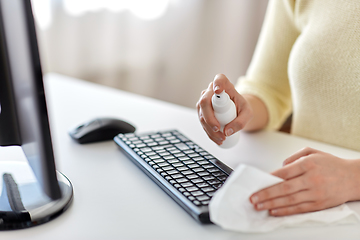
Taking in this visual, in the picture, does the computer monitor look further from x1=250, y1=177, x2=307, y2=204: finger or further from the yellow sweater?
the yellow sweater

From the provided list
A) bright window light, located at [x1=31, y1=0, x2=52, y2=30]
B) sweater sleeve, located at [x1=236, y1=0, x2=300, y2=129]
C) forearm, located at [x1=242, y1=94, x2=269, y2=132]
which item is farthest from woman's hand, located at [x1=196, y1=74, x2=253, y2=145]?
bright window light, located at [x1=31, y1=0, x2=52, y2=30]

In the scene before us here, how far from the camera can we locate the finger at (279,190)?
44 centimetres

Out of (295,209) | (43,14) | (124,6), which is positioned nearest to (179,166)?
(295,209)

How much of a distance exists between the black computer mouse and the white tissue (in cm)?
37

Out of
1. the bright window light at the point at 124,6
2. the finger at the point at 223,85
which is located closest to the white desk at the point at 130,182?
the finger at the point at 223,85

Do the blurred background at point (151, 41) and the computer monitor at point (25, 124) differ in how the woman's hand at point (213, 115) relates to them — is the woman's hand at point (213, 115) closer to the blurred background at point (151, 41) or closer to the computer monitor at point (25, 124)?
the computer monitor at point (25, 124)

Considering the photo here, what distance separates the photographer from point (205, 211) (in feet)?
1.46

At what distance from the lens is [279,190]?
0.44 m

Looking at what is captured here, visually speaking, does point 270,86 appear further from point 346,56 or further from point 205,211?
point 205,211

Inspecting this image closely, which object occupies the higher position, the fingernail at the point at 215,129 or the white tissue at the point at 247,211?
the fingernail at the point at 215,129

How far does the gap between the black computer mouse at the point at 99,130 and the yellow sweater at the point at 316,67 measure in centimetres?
36

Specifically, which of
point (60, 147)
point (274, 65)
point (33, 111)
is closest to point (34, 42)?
point (33, 111)

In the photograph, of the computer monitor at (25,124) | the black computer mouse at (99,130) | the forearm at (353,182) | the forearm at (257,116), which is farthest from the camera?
the forearm at (257,116)

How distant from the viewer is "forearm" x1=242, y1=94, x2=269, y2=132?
0.84 m
